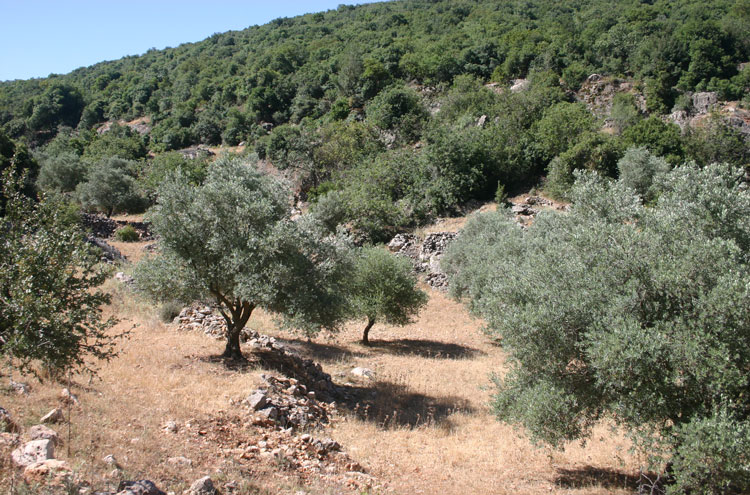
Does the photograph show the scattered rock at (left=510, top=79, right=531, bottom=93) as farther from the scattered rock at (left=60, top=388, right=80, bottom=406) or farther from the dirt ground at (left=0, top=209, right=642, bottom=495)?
the scattered rock at (left=60, top=388, right=80, bottom=406)

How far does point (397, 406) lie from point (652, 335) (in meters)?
8.63

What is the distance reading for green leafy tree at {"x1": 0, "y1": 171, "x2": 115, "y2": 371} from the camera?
20.7 feet

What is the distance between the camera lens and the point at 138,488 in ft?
20.3

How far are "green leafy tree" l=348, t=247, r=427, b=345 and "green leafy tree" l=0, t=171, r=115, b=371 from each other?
1531cm

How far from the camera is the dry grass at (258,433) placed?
7.80m

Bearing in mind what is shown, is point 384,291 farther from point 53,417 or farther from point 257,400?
point 53,417

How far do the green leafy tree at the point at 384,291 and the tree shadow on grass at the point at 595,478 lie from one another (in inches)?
511

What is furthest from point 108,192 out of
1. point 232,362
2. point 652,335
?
point 652,335

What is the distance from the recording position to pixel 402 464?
10.0 meters

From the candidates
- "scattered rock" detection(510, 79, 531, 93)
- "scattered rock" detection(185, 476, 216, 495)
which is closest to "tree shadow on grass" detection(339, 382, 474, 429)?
"scattered rock" detection(185, 476, 216, 495)

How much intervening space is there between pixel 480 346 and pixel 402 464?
50.8ft

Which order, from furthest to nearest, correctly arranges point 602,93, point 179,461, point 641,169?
1. point 602,93
2. point 641,169
3. point 179,461

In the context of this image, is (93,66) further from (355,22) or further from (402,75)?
(402,75)

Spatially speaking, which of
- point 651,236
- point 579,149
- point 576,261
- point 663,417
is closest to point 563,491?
point 663,417
